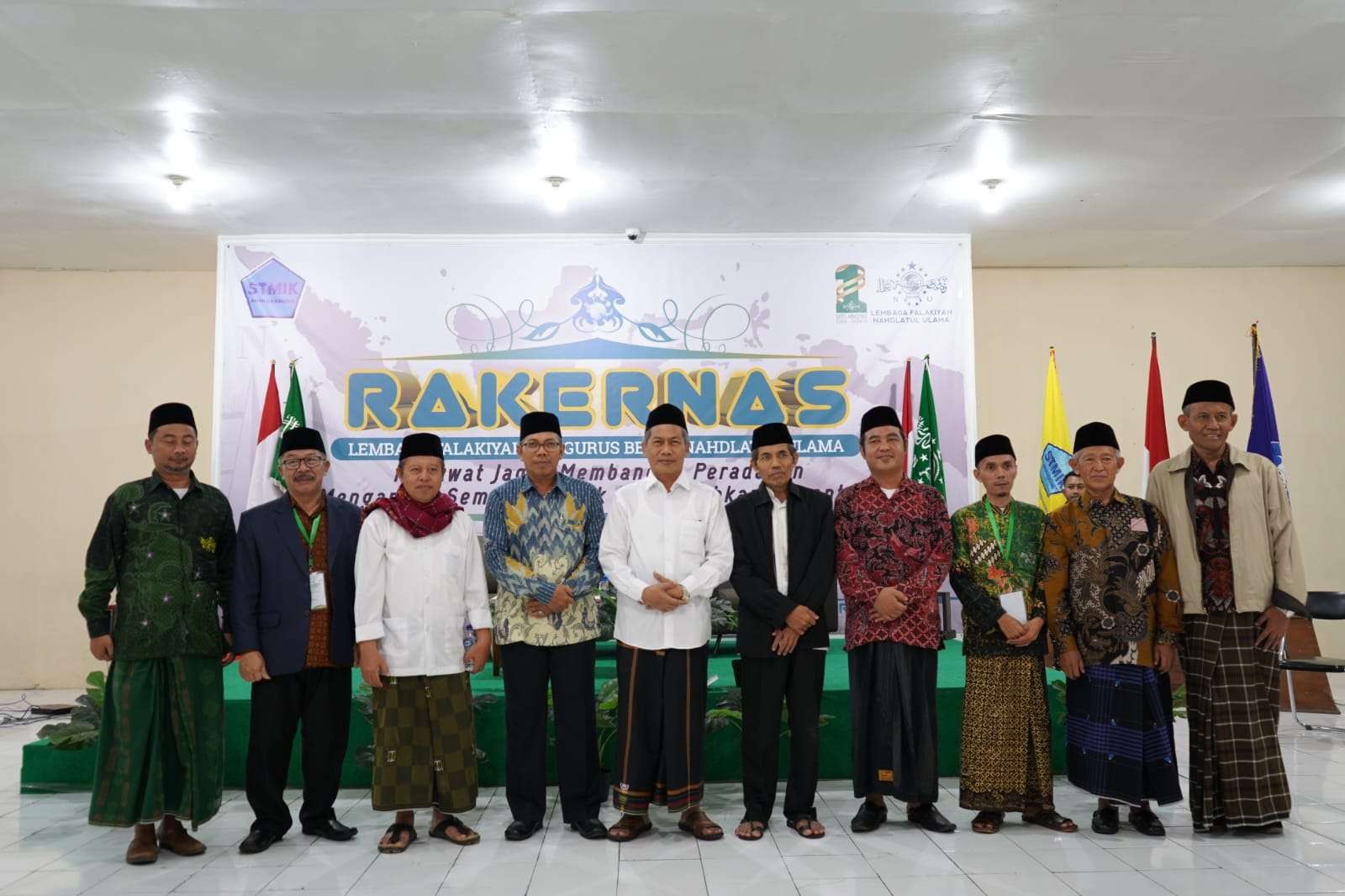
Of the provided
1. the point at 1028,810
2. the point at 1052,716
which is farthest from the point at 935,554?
the point at 1052,716

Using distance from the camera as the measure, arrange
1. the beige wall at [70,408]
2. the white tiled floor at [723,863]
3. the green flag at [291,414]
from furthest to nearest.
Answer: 1. the beige wall at [70,408]
2. the green flag at [291,414]
3. the white tiled floor at [723,863]

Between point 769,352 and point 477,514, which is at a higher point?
point 769,352

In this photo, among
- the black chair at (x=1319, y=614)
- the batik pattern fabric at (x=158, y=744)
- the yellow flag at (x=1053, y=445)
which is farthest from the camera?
the yellow flag at (x=1053, y=445)

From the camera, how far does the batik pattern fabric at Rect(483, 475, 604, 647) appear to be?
12.3 feet

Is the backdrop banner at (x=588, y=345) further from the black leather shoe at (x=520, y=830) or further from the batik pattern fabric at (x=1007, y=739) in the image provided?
the black leather shoe at (x=520, y=830)

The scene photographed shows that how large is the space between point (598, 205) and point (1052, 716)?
3.80 meters

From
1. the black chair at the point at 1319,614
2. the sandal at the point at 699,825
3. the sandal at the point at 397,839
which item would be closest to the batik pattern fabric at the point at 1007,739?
the sandal at the point at 699,825

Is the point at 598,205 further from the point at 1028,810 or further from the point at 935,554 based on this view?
the point at 1028,810

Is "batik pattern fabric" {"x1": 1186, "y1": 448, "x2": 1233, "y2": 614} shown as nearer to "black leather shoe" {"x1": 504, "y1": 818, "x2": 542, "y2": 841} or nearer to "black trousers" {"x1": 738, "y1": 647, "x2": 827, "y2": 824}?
"black trousers" {"x1": 738, "y1": 647, "x2": 827, "y2": 824}

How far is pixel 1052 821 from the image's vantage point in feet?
12.4

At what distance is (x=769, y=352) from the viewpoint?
6.95 meters

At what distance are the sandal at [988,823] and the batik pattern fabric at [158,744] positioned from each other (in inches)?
106

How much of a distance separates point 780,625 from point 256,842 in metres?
1.97

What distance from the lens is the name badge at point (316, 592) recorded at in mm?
3664
